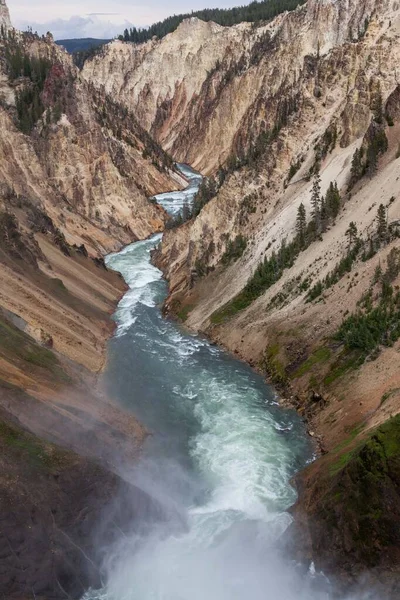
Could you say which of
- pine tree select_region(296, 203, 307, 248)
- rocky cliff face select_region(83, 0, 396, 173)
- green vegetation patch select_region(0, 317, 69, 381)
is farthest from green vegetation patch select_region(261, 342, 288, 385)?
rocky cliff face select_region(83, 0, 396, 173)

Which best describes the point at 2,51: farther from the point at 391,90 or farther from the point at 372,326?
the point at 372,326

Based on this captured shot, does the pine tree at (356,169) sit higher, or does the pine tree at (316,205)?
the pine tree at (356,169)

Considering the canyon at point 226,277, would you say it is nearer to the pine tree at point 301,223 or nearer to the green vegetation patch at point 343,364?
the green vegetation patch at point 343,364

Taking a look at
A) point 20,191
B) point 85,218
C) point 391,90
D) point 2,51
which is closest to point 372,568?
point 391,90

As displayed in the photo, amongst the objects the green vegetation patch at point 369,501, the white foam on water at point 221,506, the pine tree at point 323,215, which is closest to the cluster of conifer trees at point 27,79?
the pine tree at point 323,215

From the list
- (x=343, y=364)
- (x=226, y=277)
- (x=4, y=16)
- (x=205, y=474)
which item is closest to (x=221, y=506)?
(x=205, y=474)

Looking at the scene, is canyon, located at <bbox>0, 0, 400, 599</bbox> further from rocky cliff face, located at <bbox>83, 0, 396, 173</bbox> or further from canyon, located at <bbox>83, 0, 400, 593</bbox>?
rocky cliff face, located at <bbox>83, 0, 396, 173</bbox>
